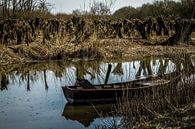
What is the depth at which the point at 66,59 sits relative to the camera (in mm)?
30641

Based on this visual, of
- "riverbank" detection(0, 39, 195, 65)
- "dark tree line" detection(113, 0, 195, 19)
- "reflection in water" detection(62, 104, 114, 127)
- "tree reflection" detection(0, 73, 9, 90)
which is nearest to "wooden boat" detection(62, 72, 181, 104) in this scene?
"reflection in water" detection(62, 104, 114, 127)

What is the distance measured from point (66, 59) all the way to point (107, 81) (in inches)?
Answer: 429

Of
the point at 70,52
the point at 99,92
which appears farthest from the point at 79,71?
the point at 99,92

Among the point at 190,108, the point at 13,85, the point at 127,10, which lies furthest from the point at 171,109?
the point at 127,10

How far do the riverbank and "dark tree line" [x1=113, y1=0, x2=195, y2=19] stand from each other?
18.3 metres

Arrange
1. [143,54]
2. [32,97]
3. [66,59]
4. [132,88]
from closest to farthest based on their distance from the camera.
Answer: [132,88] < [32,97] < [66,59] < [143,54]

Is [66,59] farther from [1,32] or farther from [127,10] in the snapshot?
[127,10]

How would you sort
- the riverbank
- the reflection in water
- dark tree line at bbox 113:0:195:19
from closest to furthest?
the reflection in water
the riverbank
dark tree line at bbox 113:0:195:19

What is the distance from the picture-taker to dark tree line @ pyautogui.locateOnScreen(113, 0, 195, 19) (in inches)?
2078

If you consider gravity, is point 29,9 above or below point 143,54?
above

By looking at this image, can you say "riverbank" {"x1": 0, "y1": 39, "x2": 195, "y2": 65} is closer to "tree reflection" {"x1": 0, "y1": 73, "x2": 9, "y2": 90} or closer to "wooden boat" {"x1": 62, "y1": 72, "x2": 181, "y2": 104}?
"tree reflection" {"x1": 0, "y1": 73, "x2": 9, "y2": 90}

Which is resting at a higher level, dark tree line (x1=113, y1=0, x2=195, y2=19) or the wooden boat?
dark tree line (x1=113, y1=0, x2=195, y2=19)

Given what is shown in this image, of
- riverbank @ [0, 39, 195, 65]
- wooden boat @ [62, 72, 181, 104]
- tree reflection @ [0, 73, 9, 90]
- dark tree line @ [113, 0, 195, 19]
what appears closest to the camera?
wooden boat @ [62, 72, 181, 104]

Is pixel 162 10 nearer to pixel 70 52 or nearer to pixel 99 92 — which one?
pixel 70 52
